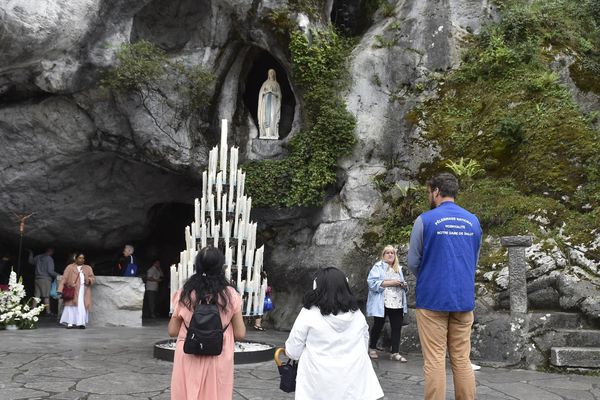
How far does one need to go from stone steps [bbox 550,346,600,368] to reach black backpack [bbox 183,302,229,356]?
5.30 meters

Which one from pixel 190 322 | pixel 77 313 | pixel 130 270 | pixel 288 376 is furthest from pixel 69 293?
pixel 288 376

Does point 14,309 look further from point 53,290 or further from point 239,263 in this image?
point 239,263

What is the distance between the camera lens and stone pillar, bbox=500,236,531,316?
8.36 meters

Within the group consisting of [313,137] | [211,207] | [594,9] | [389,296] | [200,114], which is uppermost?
[594,9]

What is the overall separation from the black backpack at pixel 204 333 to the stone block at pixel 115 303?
10005 mm

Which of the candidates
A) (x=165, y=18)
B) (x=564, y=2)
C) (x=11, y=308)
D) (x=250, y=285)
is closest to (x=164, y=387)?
(x=250, y=285)

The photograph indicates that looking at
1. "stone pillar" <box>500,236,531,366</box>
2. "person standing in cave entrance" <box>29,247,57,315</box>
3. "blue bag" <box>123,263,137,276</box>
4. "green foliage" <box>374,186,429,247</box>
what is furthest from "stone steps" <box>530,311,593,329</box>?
"person standing in cave entrance" <box>29,247,57,315</box>

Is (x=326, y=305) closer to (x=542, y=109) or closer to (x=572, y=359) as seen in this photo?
(x=572, y=359)

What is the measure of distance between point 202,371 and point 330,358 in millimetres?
859

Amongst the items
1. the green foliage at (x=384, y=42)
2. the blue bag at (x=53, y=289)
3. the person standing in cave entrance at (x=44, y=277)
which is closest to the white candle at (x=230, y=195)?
the green foliage at (x=384, y=42)

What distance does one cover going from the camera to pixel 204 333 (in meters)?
4.01

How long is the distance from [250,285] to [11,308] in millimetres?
5487

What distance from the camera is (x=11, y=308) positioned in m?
11.6

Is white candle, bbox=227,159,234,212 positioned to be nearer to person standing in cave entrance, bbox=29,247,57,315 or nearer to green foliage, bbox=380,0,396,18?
green foliage, bbox=380,0,396,18
